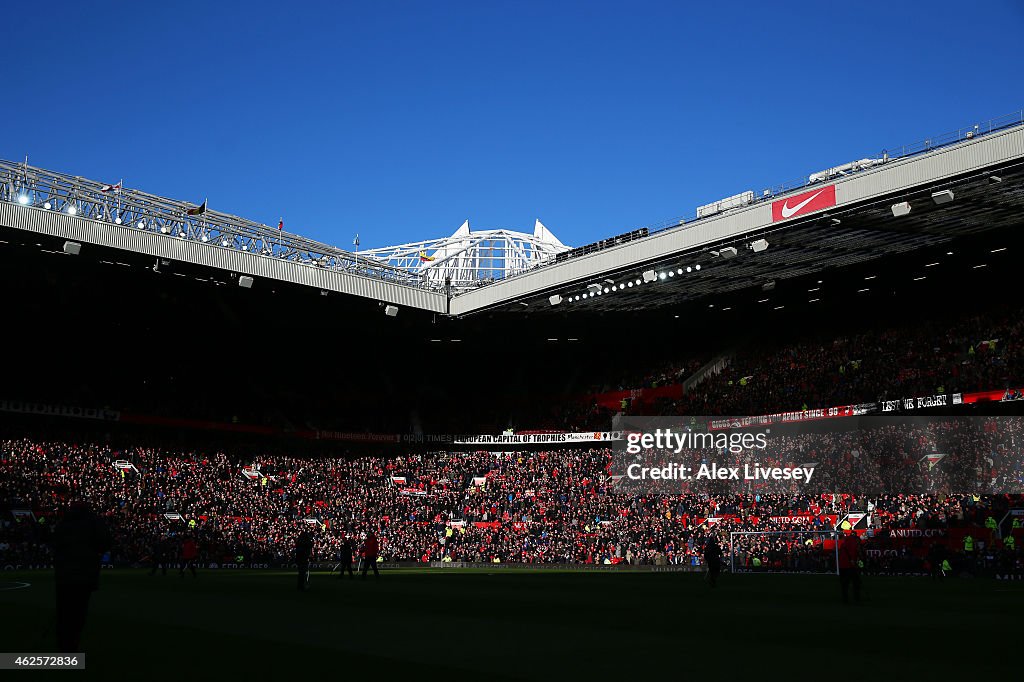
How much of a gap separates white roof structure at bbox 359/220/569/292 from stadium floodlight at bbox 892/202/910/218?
31.4m

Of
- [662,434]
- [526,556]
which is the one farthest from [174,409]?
[662,434]

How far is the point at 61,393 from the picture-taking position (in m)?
57.6

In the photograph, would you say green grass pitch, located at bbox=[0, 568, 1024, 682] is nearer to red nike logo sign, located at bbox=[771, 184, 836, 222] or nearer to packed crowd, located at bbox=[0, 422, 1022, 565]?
packed crowd, located at bbox=[0, 422, 1022, 565]

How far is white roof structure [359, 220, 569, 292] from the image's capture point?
224 feet

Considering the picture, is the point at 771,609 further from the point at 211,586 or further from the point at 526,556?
the point at 526,556

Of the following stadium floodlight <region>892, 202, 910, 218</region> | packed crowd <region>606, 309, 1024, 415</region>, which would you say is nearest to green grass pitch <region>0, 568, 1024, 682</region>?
stadium floodlight <region>892, 202, 910, 218</region>

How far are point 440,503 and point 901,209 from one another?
33.9 m

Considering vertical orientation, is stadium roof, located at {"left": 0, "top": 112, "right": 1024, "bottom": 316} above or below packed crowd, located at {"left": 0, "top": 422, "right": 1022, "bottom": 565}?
above

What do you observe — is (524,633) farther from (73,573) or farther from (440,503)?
(440,503)

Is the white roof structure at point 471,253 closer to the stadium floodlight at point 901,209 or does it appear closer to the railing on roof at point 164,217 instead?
the railing on roof at point 164,217

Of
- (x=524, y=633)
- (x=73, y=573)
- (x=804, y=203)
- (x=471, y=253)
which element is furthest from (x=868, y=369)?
(x=73, y=573)

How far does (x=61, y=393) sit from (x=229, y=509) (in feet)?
41.9

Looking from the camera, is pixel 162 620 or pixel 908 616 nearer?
pixel 162 620

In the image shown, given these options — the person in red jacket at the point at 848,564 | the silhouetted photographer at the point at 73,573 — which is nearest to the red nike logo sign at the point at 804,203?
the person in red jacket at the point at 848,564
